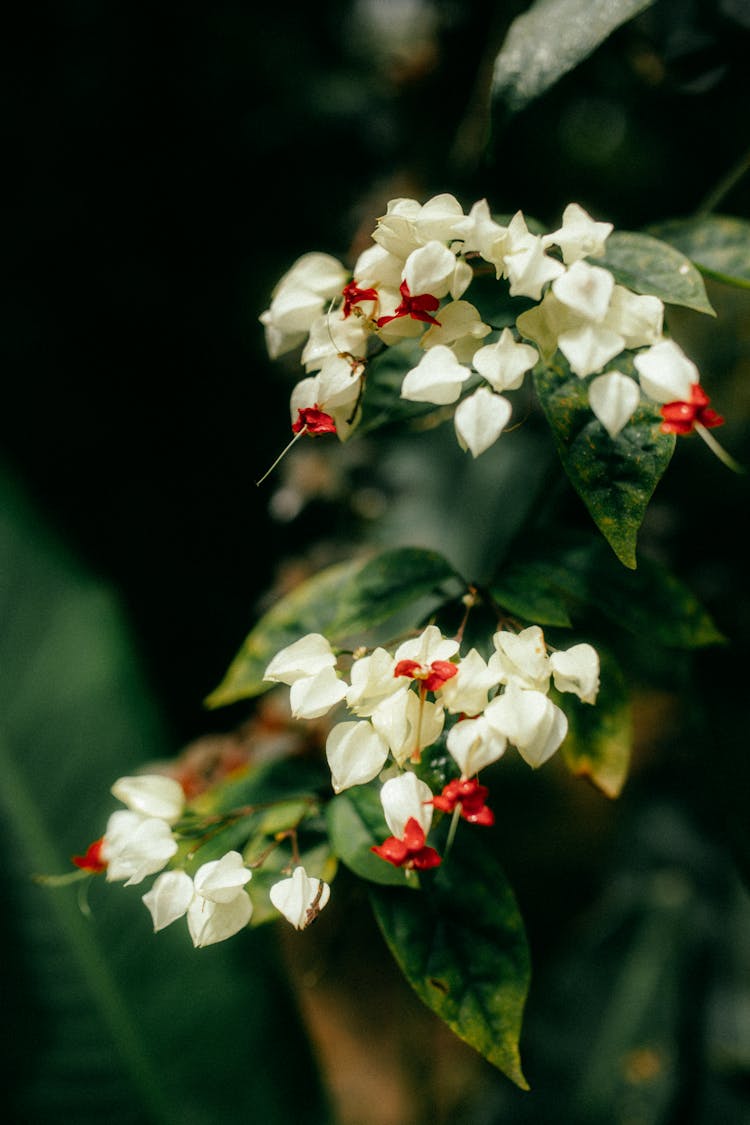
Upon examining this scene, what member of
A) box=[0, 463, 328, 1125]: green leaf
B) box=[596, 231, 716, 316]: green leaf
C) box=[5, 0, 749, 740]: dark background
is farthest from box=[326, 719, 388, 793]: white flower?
box=[5, 0, 749, 740]: dark background

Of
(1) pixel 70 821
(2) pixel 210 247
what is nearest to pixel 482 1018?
(1) pixel 70 821

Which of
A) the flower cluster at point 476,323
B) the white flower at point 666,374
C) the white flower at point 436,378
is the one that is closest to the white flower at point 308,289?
the flower cluster at point 476,323

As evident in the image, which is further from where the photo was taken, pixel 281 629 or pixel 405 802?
pixel 281 629

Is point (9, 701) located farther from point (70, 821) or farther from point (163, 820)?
point (163, 820)

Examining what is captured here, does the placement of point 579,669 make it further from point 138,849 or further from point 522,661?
point 138,849

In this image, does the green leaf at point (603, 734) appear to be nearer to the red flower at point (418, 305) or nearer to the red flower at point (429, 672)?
the red flower at point (429, 672)

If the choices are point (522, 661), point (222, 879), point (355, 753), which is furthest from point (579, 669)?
point (222, 879)
